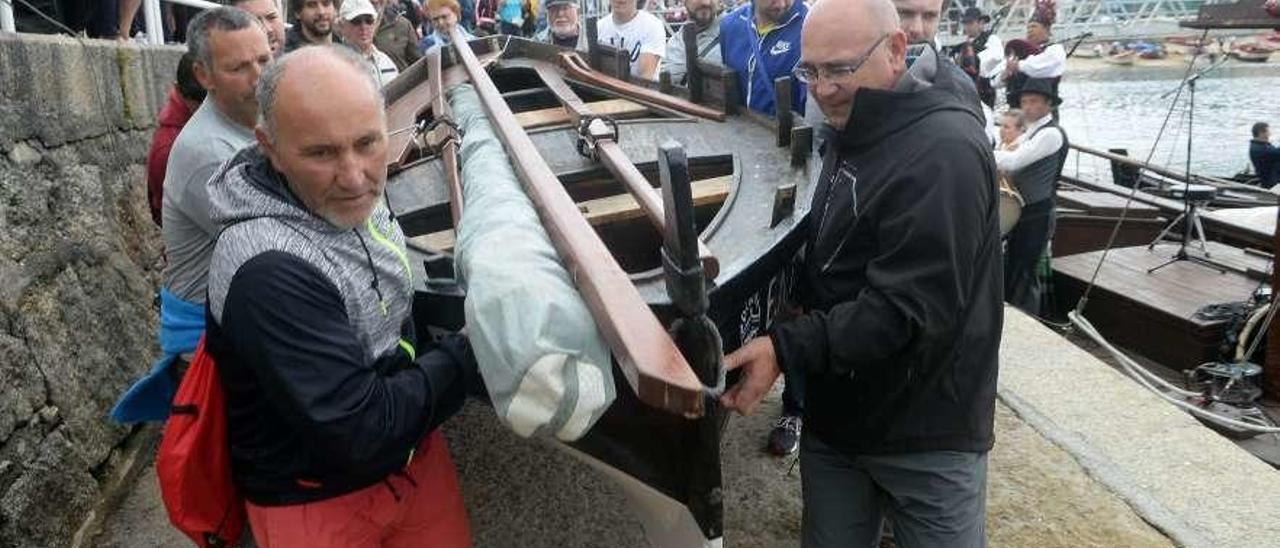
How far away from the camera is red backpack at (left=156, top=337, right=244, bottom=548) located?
1.75 m

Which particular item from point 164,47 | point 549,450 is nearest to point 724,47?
point 549,450

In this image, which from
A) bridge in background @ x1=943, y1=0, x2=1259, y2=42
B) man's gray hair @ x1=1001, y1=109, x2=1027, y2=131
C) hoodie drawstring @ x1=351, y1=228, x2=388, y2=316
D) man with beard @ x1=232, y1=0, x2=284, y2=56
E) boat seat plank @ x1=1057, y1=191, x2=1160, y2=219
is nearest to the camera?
hoodie drawstring @ x1=351, y1=228, x2=388, y2=316

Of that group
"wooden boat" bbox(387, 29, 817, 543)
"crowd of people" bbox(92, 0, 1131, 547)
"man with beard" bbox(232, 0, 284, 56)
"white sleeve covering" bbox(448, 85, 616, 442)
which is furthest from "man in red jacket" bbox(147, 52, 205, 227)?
"white sleeve covering" bbox(448, 85, 616, 442)

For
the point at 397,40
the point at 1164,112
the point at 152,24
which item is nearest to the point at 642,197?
the point at 152,24

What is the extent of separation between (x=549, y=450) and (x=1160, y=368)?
17.6ft

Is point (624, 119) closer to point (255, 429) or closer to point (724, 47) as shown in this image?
point (724, 47)

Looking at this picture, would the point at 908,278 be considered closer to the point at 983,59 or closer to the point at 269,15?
the point at 269,15

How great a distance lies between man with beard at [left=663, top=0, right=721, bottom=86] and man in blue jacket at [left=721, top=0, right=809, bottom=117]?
0.19 meters

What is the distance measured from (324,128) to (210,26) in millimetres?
1338

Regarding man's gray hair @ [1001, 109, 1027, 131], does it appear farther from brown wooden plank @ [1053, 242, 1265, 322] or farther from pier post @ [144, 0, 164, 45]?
pier post @ [144, 0, 164, 45]

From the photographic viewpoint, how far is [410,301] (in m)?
1.90

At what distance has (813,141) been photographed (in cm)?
345

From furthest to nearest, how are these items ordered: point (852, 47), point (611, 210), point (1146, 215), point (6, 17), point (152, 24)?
point (1146, 215) < point (152, 24) < point (6, 17) < point (611, 210) < point (852, 47)

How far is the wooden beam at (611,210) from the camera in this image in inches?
117
